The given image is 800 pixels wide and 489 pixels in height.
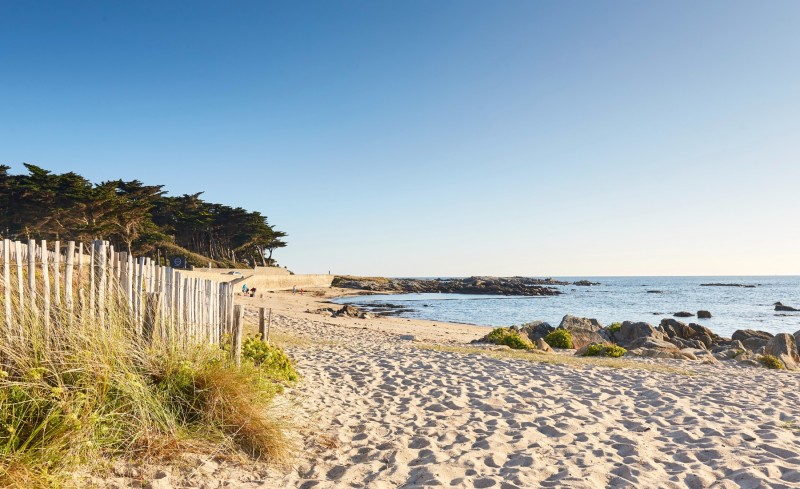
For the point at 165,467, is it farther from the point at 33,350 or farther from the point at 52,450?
the point at 33,350

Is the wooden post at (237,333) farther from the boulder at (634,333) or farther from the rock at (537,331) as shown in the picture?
the boulder at (634,333)

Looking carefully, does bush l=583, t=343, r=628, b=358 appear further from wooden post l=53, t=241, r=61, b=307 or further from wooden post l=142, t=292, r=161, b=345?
wooden post l=53, t=241, r=61, b=307

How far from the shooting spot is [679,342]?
21.0 meters

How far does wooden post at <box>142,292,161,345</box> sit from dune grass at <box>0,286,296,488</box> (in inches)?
14.0

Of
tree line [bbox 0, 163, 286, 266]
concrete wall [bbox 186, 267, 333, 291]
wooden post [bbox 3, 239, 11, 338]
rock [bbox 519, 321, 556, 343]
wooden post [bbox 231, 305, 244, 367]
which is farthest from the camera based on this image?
concrete wall [bbox 186, 267, 333, 291]

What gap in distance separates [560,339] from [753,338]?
8.25m

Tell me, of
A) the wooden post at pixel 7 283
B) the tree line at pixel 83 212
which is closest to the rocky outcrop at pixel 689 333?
the wooden post at pixel 7 283

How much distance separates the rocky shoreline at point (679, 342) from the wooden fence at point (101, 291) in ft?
42.0

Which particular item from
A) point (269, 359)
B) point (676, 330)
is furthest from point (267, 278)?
point (269, 359)

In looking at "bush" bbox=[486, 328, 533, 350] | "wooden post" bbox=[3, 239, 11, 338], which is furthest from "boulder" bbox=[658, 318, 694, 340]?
"wooden post" bbox=[3, 239, 11, 338]

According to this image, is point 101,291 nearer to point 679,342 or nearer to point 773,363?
point 773,363

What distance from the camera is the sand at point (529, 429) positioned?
4594 millimetres

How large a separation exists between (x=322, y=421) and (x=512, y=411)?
2662 mm

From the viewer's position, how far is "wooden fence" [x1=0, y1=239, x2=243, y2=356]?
178 inches
